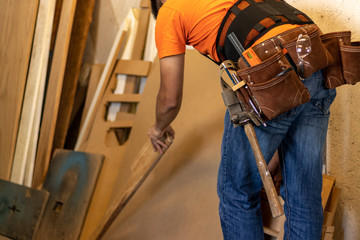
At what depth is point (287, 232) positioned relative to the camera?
1.45m

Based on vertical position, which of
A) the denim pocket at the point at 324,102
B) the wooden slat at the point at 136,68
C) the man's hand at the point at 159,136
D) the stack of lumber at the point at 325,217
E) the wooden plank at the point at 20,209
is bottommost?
the wooden plank at the point at 20,209

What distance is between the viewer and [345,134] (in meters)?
1.90

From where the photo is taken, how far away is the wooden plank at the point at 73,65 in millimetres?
2975

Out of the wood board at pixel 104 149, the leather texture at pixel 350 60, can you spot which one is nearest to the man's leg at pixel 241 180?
the leather texture at pixel 350 60

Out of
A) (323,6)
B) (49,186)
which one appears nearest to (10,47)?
(49,186)

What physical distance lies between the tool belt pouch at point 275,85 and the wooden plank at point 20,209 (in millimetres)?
1787

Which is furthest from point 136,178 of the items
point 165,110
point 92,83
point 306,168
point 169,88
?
point 92,83

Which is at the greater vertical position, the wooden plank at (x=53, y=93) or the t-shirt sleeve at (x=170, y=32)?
the t-shirt sleeve at (x=170, y=32)

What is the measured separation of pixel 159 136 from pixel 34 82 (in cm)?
134

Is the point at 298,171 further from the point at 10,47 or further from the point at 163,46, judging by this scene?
the point at 10,47

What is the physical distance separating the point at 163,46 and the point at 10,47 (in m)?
1.73

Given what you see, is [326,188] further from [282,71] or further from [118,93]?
[118,93]

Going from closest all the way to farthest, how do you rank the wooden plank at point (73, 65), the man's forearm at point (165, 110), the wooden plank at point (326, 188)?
the man's forearm at point (165, 110) < the wooden plank at point (326, 188) < the wooden plank at point (73, 65)

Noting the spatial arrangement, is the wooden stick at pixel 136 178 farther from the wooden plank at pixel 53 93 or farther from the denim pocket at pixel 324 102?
the wooden plank at pixel 53 93
